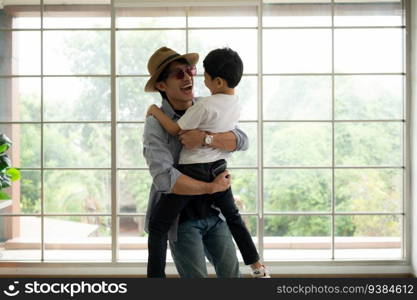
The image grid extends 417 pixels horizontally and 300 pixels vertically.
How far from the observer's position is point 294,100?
4.22 metres

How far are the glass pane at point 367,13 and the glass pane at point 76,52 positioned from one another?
1730mm

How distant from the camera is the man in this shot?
7.64ft

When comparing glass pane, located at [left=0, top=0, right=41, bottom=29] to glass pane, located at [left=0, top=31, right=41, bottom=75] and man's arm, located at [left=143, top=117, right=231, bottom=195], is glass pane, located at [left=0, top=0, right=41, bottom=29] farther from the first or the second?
man's arm, located at [left=143, top=117, right=231, bottom=195]

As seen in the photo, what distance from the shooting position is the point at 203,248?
243 cm

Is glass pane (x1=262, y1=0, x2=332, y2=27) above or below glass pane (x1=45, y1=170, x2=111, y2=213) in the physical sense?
above

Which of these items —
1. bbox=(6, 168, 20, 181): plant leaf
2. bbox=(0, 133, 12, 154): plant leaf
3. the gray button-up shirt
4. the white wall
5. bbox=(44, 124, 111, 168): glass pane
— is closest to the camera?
the gray button-up shirt

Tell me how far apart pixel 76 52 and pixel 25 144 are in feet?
2.59

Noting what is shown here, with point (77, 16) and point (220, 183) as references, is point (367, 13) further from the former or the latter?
point (220, 183)

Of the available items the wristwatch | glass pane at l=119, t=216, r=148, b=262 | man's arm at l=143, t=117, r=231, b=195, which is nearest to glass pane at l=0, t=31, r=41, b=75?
glass pane at l=119, t=216, r=148, b=262

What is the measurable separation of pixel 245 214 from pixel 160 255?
6.32 ft

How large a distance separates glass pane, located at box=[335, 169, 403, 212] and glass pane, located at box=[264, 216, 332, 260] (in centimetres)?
20

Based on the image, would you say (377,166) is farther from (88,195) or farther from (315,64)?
(88,195)

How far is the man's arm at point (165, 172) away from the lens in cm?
230

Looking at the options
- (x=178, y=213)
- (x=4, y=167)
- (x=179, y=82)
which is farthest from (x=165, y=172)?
(x=4, y=167)
